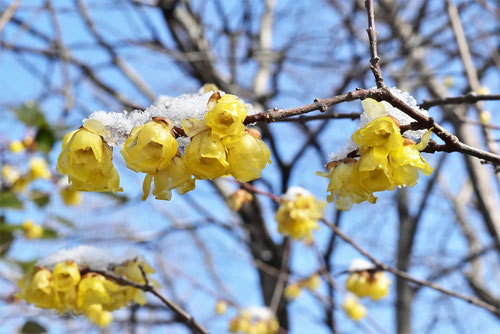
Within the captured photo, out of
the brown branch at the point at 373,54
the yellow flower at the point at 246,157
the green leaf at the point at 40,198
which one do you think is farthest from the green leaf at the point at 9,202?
the brown branch at the point at 373,54

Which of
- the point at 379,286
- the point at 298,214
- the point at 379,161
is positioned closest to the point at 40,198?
the point at 298,214

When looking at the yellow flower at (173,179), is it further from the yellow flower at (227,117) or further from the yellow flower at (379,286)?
the yellow flower at (379,286)

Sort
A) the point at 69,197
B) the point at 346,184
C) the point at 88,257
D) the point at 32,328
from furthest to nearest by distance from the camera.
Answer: the point at 69,197 → the point at 32,328 → the point at 88,257 → the point at 346,184

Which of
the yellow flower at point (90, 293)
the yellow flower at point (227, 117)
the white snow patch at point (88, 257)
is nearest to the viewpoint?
the yellow flower at point (227, 117)

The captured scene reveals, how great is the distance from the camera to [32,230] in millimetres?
3102

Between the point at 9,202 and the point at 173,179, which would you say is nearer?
the point at 173,179

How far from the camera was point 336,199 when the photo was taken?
0.87 metres

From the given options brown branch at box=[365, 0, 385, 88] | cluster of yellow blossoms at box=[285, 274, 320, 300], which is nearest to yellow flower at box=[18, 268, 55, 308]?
brown branch at box=[365, 0, 385, 88]

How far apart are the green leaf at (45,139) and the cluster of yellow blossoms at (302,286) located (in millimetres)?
2080

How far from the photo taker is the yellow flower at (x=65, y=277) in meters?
1.17

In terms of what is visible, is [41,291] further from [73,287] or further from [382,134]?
[382,134]

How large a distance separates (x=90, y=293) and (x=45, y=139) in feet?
7.12

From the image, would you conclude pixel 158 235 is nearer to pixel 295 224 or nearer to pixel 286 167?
pixel 286 167

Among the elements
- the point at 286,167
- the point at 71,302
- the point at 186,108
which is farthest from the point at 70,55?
the point at 186,108
